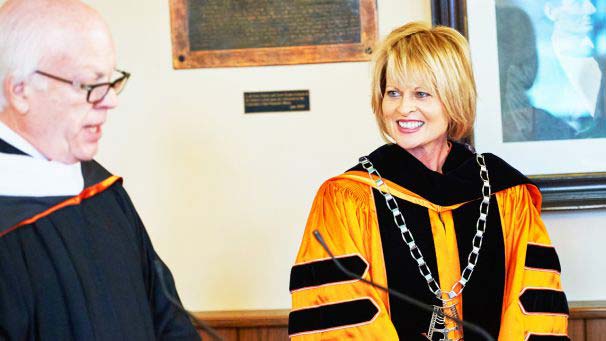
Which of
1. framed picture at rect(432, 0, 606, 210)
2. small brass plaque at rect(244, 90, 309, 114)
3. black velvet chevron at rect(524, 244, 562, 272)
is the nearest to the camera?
black velvet chevron at rect(524, 244, 562, 272)

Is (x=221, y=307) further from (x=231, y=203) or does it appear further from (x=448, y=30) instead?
(x=448, y=30)

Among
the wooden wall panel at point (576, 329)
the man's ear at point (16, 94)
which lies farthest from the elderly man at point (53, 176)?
the wooden wall panel at point (576, 329)

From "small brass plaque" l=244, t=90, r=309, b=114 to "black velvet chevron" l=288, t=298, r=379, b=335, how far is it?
1017mm

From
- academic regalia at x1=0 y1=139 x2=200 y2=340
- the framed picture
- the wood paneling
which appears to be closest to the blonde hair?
the framed picture

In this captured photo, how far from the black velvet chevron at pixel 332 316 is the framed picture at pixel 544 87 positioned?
3.40ft

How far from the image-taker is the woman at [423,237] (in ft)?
8.55

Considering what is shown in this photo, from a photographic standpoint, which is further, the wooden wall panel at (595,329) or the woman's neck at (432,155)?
the wooden wall panel at (595,329)

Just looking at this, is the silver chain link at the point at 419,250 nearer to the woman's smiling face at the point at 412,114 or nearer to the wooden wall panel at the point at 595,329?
the woman's smiling face at the point at 412,114

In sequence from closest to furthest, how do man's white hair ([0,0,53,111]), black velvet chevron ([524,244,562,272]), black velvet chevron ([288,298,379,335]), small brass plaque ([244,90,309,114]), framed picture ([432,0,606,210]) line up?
1. man's white hair ([0,0,53,111])
2. black velvet chevron ([288,298,379,335])
3. black velvet chevron ([524,244,562,272])
4. framed picture ([432,0,606,210])
5. small brass plaque ([244,90,309,114])

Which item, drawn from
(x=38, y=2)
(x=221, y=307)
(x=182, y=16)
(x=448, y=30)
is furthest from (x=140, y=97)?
(x=38, y=2)

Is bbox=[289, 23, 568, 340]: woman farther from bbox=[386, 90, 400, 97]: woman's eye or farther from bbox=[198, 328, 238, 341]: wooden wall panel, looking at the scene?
bbox=[198, 328, 238, 341]: wooden wall panel

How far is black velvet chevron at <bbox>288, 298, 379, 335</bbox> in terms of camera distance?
2.57 metres

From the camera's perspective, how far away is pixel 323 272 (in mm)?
2635

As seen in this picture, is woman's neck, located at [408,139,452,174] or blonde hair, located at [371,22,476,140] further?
woman's neck, located at [408,139,452,174]
